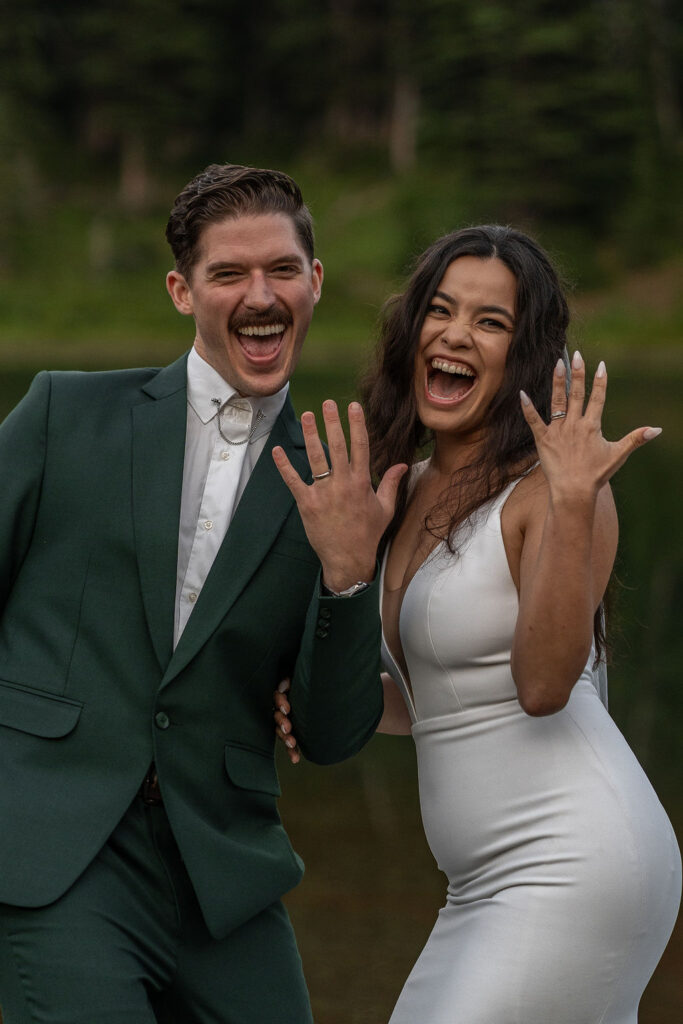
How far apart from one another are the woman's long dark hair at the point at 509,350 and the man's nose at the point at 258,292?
0.50 meters

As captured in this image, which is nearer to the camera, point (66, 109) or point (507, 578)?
point (507, 578)

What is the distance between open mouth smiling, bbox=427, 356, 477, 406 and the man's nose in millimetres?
508

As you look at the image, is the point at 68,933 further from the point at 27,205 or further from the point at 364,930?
the point at 27,205

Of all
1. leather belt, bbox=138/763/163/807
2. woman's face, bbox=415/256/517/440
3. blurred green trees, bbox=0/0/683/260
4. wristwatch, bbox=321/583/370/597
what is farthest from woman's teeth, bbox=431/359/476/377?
blurred green trees, bbox=0/0/683/260

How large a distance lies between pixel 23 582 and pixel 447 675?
0.97 meters

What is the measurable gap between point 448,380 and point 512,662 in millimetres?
850

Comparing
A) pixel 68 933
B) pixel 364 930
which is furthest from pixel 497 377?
pixel 364 930

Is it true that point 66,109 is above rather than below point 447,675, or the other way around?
above

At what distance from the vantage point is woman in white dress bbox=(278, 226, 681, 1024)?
3.25m

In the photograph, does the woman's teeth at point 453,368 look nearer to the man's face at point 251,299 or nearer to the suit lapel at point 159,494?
the man's face at point 251,299

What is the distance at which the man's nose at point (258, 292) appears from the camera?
11.4ft

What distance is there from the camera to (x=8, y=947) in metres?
3.16

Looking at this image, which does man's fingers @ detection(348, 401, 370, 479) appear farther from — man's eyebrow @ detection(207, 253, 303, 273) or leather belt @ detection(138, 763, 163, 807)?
leather belt @ detection(138, 763, 163, 807)

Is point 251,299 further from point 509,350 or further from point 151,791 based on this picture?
point 151,791
